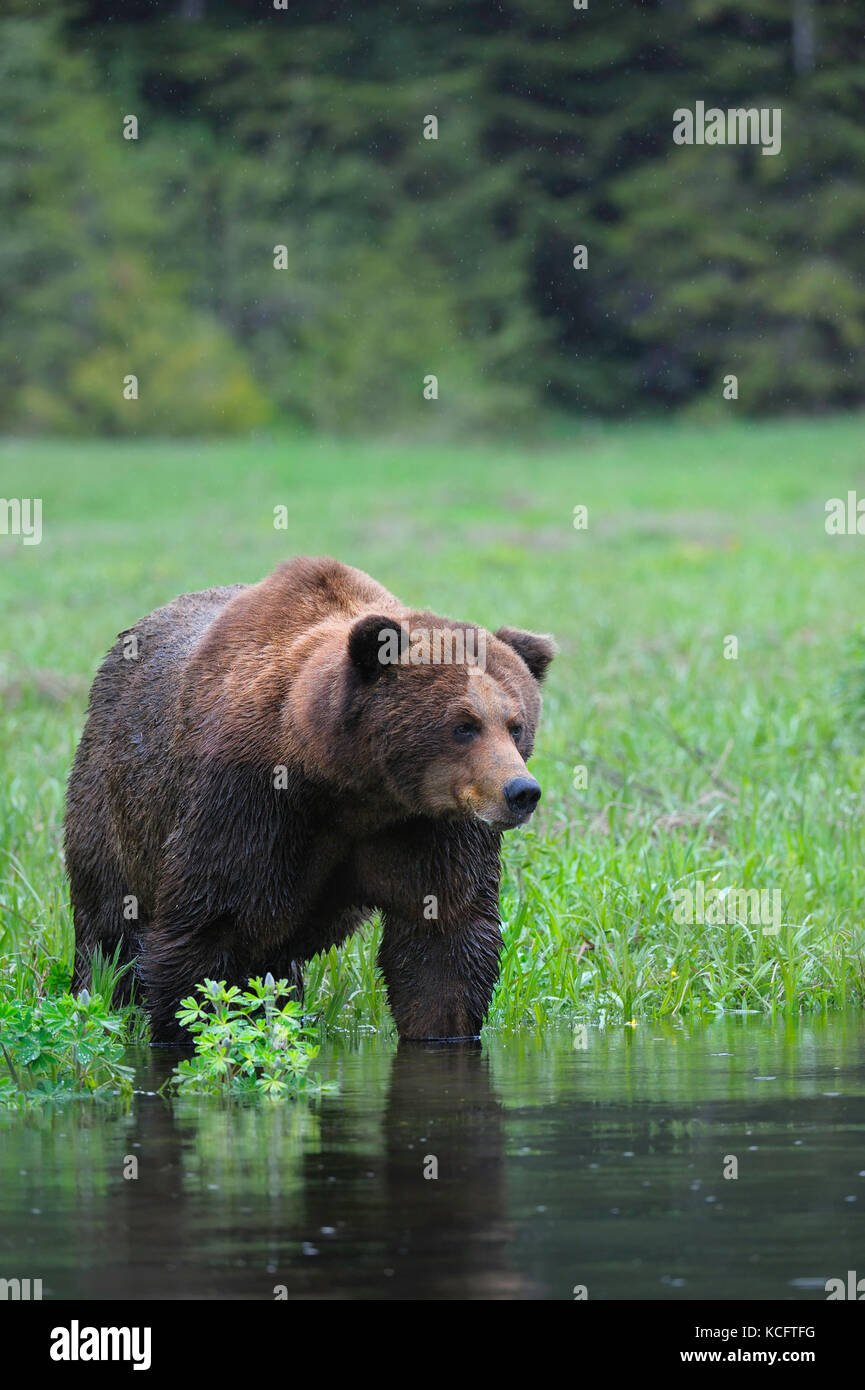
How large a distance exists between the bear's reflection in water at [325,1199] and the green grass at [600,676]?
1.46 meters

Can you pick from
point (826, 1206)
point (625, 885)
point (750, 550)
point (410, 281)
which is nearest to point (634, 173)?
point (410, 281)

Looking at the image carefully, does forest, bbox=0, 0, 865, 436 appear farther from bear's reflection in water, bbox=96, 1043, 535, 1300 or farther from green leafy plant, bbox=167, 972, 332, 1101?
bear's reflection in water, bbox=96, 1043, 535, 1300

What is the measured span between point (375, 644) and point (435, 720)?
28 centimetres

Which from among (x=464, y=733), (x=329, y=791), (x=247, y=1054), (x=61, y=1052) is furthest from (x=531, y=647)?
(x=61, y=1052)

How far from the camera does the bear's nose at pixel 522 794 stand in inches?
232

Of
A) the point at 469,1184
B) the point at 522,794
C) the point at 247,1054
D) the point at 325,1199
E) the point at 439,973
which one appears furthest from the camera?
the point at 439,973

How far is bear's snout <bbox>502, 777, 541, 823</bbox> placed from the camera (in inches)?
232

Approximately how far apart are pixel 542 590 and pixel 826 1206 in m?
15.1

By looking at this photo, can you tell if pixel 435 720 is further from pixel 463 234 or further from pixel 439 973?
pixel 463 234

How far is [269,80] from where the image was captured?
58438mm

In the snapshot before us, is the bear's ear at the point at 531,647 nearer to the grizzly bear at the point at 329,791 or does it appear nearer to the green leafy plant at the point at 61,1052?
the grizzly bear at the point at 329,791

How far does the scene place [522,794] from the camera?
592 centimetres
